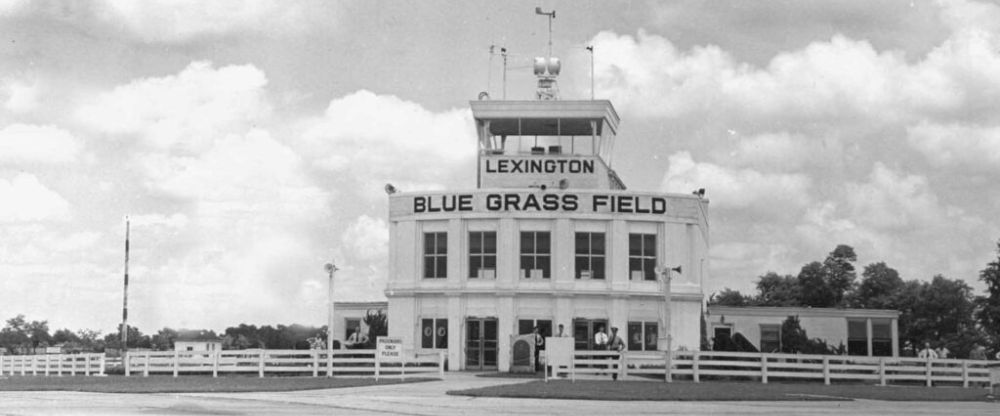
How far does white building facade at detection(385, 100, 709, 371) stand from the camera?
48.0 m

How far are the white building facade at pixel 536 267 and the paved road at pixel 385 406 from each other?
59.3 ft

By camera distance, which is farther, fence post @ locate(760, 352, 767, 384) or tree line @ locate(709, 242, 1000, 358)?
tree line @ locate(709, 242, 1000, 358)

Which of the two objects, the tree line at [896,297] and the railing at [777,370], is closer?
the railing at [777,370]

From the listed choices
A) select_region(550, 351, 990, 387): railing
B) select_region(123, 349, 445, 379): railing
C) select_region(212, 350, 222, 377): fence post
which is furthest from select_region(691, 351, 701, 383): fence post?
select_region(212, 350, 222, 377): fence post

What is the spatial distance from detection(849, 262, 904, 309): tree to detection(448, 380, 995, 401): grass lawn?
267ft

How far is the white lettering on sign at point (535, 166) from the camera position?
5294 centimetres

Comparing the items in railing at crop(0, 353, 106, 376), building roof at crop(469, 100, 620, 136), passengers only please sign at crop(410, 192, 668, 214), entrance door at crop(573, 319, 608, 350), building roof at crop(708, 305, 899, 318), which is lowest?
railing at crop(0, 353, 106, 376)

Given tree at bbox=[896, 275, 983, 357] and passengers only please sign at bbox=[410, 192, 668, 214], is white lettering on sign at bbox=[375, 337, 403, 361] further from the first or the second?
tree at bbox=[896, 275, 983, 357]

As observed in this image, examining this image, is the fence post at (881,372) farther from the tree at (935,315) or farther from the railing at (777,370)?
the tree at (935,315)

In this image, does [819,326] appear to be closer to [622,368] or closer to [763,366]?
[763,366]

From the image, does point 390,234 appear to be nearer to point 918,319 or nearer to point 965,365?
point 965,365

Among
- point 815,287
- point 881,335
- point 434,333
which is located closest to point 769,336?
point 881,335

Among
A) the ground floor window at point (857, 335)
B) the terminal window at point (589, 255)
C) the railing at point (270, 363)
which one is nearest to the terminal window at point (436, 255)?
the terminal window at point (589, 255)

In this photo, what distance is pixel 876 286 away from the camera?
11656 centimetres
